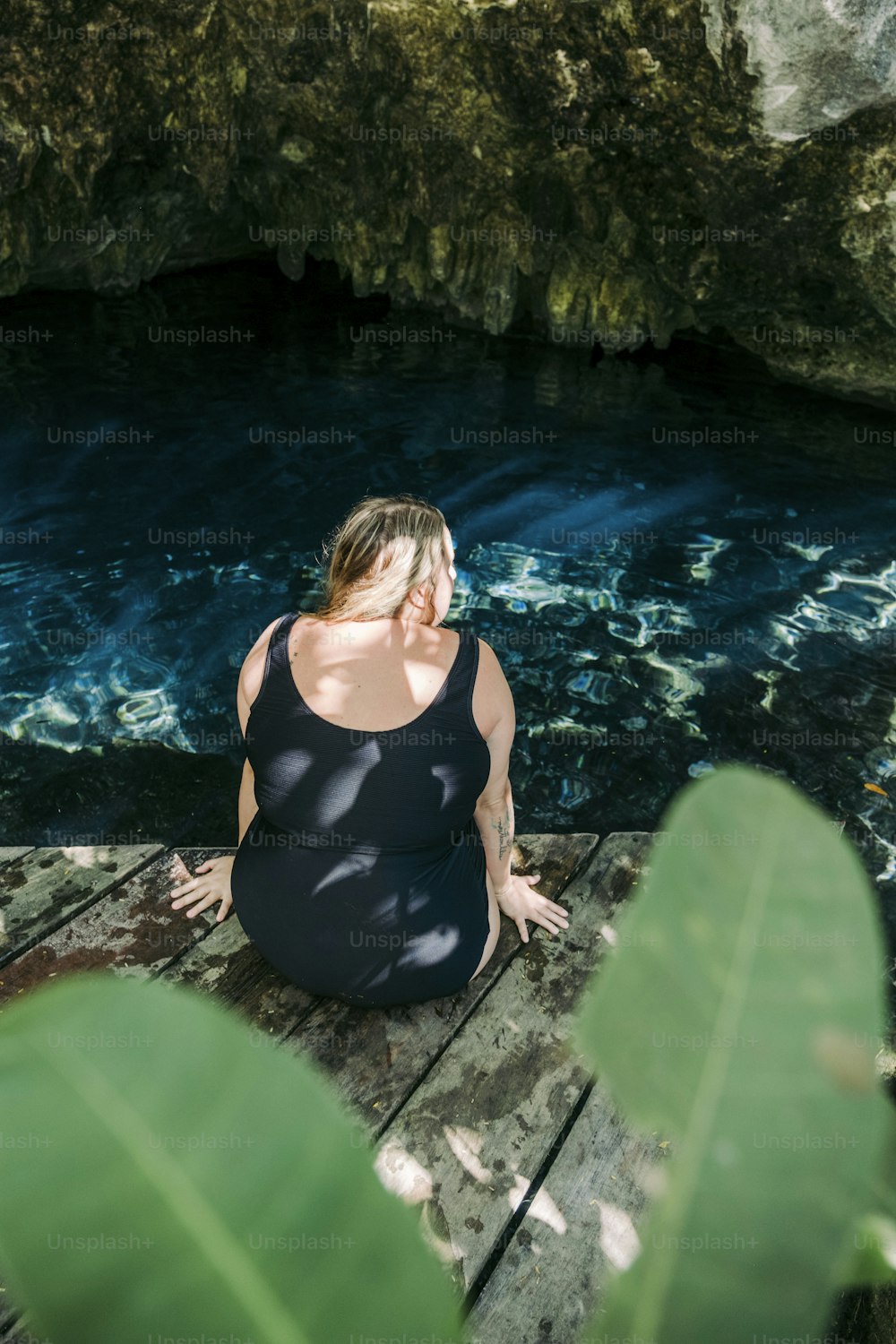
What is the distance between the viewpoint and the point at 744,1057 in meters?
0.27

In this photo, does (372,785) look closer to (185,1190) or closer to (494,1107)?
(494,1107)

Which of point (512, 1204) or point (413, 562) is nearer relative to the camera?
point (512, 1204)

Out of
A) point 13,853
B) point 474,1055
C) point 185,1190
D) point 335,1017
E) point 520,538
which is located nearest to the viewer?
point 185,1190

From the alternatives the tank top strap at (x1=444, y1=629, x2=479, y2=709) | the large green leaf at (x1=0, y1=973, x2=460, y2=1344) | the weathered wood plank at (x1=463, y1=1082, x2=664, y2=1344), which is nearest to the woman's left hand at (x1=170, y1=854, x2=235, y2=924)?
the tank top strap at (x1=444, y1=629, x2=479, y2=709)

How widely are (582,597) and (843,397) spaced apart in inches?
202

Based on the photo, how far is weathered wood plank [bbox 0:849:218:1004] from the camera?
2762 mm

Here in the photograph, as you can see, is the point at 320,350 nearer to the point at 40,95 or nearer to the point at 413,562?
the point at 40,95

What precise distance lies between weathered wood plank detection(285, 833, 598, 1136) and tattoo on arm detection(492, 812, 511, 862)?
0.26 meters

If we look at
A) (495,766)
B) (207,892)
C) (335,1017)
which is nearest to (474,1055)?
(335,1017)

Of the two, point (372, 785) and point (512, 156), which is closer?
point (372, 785)

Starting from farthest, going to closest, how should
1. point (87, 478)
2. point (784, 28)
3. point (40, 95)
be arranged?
point (40, 95) → point (87, 478) → point (784, 28)

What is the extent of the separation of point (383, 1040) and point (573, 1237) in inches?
27.9

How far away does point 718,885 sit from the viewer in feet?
0.89

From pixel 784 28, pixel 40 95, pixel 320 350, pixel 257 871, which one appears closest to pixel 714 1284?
pixel 257 871
